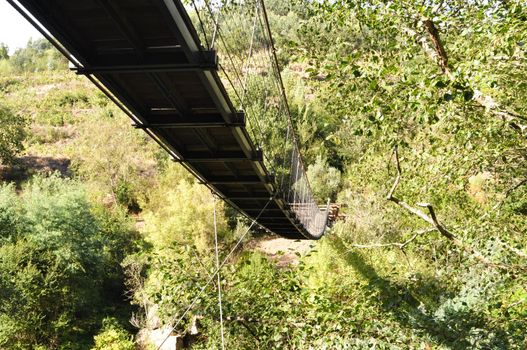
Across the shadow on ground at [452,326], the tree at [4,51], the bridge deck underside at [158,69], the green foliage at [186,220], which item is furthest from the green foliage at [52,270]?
the tree at [4,51]

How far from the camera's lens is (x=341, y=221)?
50.6ft

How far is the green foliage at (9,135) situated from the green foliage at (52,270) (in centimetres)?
934

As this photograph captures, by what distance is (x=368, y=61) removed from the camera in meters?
3.05

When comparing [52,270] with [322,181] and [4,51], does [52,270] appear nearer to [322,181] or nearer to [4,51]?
[322,181]

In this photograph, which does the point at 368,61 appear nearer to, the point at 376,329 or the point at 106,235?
the point at 376,329

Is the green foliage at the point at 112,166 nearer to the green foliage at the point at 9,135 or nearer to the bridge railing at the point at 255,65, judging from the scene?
the green foliage at the point at 9,135

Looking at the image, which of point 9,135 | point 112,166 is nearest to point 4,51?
point 9,135

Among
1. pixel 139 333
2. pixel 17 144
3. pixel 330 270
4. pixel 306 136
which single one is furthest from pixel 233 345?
pixel 17 144

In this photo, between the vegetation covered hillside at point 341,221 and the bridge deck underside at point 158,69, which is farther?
the vegetation covered hillside at point 341,221

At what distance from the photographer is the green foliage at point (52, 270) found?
449 inches

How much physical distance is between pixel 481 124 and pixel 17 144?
84.1ft

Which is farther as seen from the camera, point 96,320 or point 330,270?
point 96,320

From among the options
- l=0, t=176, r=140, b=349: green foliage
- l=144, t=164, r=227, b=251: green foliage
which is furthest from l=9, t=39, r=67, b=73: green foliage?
l=144, t=164, r=227, b=251: green foliage

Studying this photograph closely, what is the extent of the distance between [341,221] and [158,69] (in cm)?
1393
